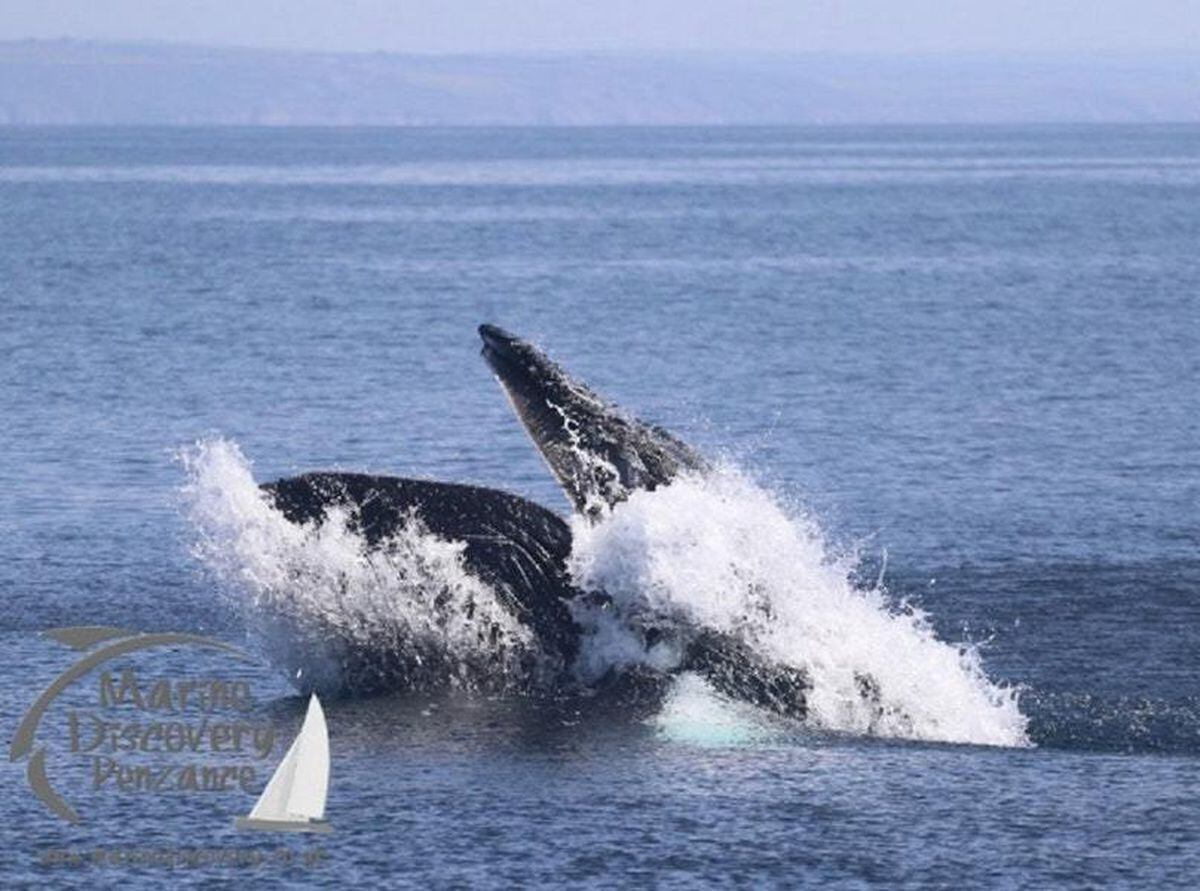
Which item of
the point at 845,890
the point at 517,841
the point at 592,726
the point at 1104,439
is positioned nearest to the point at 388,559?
the point at 592,726

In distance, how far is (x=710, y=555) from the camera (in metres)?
24.2

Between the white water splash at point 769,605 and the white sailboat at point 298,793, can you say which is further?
the white water splash at point 769,605

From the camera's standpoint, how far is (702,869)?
1962 cm

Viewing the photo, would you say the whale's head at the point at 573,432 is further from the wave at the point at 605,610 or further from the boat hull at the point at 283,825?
the boat hull at the point at 283,825

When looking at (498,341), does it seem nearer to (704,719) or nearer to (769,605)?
(769,605)

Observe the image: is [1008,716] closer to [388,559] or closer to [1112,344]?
[388,559]

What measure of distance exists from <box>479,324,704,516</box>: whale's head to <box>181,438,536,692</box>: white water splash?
1264mm

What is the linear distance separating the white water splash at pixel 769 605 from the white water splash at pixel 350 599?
105cm

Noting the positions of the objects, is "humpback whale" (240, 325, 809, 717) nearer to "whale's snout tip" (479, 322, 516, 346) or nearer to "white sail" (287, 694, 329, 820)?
"whale's snout tip" (479, 322, 516, 346)

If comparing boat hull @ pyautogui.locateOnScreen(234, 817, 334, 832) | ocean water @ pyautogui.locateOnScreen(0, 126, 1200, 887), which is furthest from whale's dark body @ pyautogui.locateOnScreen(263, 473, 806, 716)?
boat hull @ pyautogui.locateOnScreen(234, 817, 334, 832)

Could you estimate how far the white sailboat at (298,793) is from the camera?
67.7 feet

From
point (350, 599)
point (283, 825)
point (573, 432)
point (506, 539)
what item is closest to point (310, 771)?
point (283, 825)

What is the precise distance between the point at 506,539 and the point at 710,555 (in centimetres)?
188

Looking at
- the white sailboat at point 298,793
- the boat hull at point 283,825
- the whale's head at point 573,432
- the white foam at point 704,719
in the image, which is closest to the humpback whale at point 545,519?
the whale's head at point 573,432
